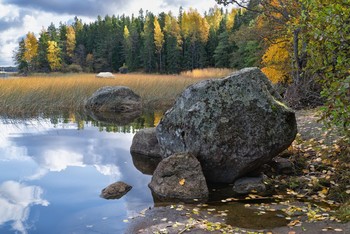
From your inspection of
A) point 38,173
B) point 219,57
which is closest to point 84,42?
point 219,57

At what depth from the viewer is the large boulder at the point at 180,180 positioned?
21.1 feet

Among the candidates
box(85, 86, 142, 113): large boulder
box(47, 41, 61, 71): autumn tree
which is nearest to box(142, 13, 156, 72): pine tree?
box(47, 41, 61, 71): autumn tree

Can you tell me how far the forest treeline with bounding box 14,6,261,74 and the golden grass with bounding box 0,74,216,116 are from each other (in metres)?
30.1

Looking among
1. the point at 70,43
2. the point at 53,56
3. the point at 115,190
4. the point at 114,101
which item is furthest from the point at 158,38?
the point at 115,190

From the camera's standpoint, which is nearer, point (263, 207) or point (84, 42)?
point (263, 207)

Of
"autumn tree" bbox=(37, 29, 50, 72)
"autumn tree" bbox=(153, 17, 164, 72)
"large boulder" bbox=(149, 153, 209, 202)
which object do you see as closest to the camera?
"large boulder" bbox=(149, 153, 209, 202)

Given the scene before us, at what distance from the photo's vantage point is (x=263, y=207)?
18.8 ft

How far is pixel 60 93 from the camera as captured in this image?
62.7 ft

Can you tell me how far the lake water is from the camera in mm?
5520

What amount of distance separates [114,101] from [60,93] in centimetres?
291

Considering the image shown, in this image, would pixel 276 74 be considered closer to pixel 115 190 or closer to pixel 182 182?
pixel 182 182

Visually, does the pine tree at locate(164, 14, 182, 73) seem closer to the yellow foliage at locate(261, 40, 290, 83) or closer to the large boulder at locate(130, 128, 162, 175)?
the yellow foliage at locate(261, 40, 290, 83)

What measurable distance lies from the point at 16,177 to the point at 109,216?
10.2 ft

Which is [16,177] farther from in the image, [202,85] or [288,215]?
[288,215]
